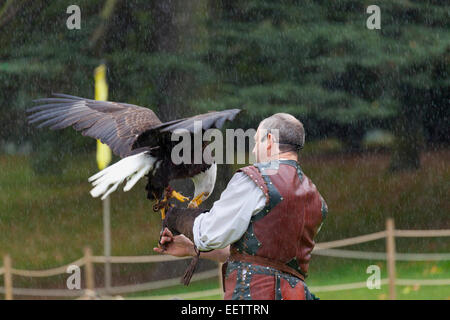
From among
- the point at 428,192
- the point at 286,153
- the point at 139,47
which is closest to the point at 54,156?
the point at 139,47

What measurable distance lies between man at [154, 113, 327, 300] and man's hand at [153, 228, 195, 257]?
0.14 m

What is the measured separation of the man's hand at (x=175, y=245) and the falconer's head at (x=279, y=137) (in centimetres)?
55

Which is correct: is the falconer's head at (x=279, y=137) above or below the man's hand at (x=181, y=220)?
above

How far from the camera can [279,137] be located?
2.78 meters

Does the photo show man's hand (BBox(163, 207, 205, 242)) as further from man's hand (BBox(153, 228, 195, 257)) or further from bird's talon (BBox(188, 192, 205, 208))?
bird's talon (BBox(188, 192, 205, 208))

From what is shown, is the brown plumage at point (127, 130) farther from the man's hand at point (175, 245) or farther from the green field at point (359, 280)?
the green field at point (359, 280)

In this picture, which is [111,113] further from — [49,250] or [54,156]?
[49,250]

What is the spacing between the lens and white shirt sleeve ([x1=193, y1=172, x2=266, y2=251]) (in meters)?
2.69

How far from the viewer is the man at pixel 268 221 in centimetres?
270

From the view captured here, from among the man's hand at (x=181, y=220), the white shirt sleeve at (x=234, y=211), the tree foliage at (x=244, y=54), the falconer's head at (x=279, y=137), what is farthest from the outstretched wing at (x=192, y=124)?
the tree foliage at (x=244, y=54)

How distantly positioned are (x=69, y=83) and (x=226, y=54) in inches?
90.8

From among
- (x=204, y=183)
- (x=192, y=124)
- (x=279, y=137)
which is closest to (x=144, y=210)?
(x=204, y=183)

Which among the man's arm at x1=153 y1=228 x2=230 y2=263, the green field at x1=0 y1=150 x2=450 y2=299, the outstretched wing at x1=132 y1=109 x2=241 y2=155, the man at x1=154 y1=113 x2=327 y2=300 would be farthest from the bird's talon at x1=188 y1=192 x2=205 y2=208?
the green field at x1=0 y1=150 x2=450 y2=299

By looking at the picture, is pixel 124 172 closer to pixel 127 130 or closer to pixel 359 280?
pixel 127 130
